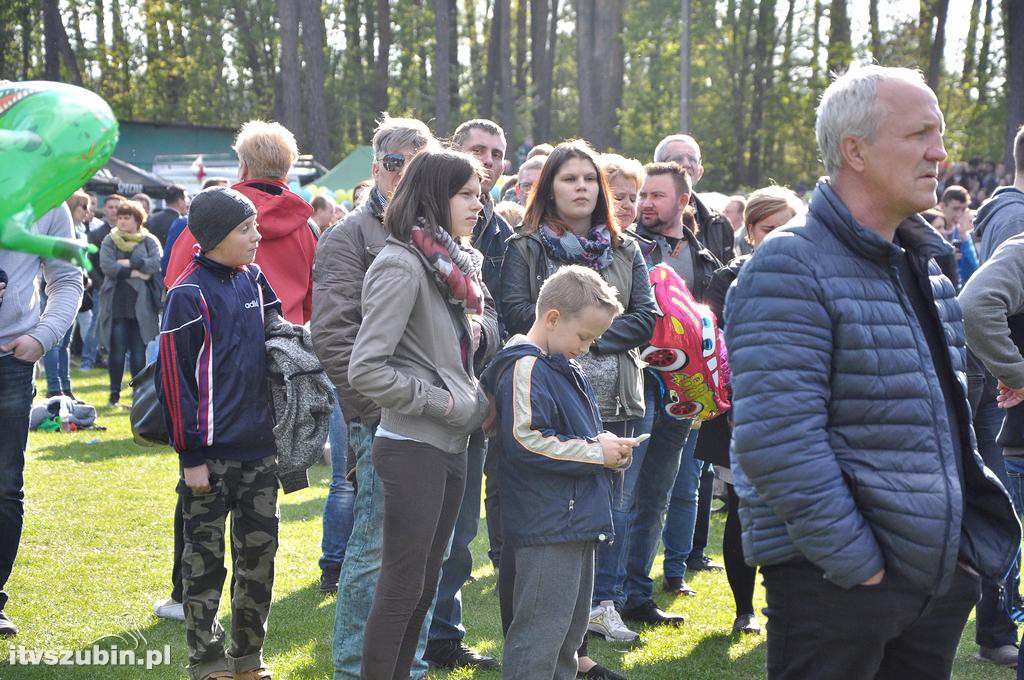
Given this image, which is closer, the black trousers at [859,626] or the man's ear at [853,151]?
the black trousers at [859,626]

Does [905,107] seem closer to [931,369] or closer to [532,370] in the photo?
[931,369]

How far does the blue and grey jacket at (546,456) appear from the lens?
3.93 metres

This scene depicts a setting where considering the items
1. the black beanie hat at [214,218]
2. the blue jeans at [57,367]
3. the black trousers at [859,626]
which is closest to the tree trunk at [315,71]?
the blue jeans at [57,367]

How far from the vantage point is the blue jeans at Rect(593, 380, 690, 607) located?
18.2ft

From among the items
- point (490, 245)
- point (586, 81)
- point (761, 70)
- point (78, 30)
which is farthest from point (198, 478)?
point (78, 30)

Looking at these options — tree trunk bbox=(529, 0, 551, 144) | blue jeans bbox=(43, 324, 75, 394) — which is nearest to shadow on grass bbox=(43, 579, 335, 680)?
blue jeans bbox=(43, 324, 75, 394)

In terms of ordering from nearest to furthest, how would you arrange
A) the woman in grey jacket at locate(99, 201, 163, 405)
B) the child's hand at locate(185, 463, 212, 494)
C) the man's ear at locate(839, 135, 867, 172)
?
the man's ear at locate(839, 135, 867, 172) → the child's hand at locate(185, 463, 212, 494) → the woman in grey jacket at locate(99, 201, 163, 405)

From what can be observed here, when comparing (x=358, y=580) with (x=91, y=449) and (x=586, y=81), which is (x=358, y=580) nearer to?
(x=91, y=449)

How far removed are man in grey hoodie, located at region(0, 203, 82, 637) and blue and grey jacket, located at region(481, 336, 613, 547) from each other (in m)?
2.10

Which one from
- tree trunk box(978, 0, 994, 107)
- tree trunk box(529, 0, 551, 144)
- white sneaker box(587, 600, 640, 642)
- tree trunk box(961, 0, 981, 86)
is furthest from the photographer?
tree trunk box(529, 0, 551, 144)

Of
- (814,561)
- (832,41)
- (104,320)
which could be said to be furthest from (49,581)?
(832,41)

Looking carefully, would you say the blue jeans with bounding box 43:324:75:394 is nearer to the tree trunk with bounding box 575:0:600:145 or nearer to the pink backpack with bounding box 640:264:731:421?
the pink backpack with bounding box 640:264:731:421

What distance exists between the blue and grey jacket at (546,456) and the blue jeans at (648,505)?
1.51 meters

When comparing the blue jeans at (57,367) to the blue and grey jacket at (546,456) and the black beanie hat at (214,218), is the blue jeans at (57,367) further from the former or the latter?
the blue and grey jacket at (546,456)
